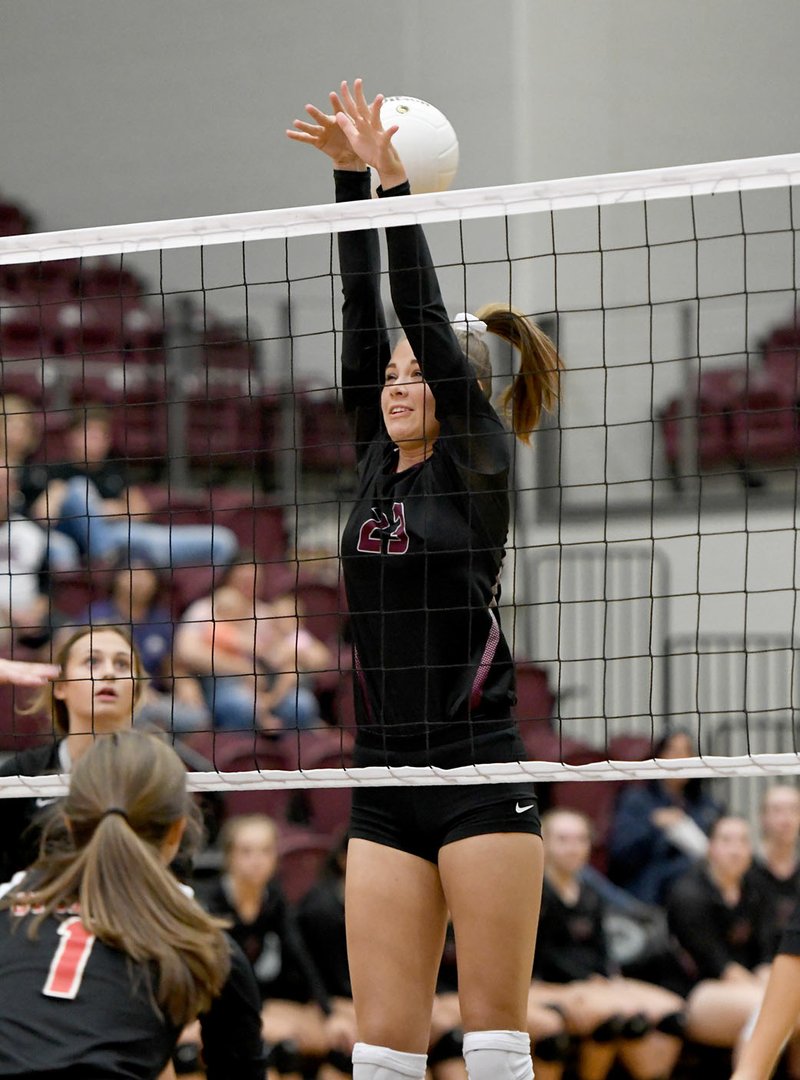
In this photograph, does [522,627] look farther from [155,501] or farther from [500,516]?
[500,516]

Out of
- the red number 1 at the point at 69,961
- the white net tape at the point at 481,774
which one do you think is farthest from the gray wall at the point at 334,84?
the red number 1 at the point at 69,961

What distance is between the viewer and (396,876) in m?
3.72

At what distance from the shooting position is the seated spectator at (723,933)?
6.70 metres

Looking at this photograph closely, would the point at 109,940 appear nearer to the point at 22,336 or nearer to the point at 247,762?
the point at 247,762

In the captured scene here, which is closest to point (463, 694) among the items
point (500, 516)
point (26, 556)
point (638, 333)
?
point (500, 516)

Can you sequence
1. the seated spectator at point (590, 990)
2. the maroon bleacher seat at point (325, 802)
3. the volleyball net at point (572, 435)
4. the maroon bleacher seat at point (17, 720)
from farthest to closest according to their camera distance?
the volleyball net at point (572, 435) < the maroon bleacher seat at point (325, 802) < the maroon bleacher seat at point (17, 720) < the seated spectator at point (590, 990)

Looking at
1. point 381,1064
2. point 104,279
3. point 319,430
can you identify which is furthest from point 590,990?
point 104,279

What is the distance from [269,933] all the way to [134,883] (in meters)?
3.87

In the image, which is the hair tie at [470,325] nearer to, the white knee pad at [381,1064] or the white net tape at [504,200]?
the white net tape at [504,200]

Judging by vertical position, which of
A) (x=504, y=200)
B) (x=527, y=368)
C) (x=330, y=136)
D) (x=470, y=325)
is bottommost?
(x=527, y=368)

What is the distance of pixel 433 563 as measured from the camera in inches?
150

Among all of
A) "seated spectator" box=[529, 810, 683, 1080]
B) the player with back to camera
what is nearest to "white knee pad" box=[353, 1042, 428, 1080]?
the player with back to camera

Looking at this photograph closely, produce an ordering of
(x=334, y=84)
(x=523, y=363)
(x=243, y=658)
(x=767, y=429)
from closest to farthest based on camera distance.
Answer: (x=523, y=363) < (x=243, y=658) < (x=767, y=429) < (x=334, y=84)

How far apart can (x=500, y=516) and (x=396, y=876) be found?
904 mm
